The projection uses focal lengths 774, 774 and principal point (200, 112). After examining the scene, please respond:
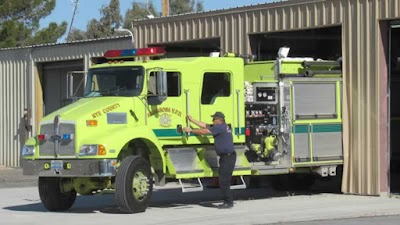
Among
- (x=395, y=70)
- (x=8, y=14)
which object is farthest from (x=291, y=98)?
(x=8, y=14)

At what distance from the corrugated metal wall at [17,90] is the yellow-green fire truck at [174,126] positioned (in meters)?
12.0

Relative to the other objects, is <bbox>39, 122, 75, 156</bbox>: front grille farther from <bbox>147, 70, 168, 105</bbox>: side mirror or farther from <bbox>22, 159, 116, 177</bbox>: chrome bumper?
<bbox>147, 70, 168, 105</bbox>: side mirror

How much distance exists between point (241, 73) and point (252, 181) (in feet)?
11.2

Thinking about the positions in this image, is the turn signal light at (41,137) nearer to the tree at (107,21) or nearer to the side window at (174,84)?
the side window at (174,84)

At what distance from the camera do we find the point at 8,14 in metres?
42.3

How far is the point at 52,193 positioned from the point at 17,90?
14.7m

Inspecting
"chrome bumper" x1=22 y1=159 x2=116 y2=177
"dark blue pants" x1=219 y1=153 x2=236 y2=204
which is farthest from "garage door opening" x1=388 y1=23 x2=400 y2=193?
"chrome bumper" x1=22 y1=159 x2=116 y2=177

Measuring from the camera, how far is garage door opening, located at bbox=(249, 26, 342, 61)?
20.2 metres

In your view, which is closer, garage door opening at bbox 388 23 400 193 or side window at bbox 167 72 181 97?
side window at bbox 167 72 181 97

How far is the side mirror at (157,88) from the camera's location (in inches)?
568

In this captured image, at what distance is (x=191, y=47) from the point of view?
77.8 ft

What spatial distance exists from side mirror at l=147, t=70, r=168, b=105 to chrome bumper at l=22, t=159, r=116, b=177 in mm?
1527

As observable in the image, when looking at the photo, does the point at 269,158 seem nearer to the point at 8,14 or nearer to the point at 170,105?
the point at 170,105

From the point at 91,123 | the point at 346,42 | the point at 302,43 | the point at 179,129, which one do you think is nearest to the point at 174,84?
the point at 179,129
